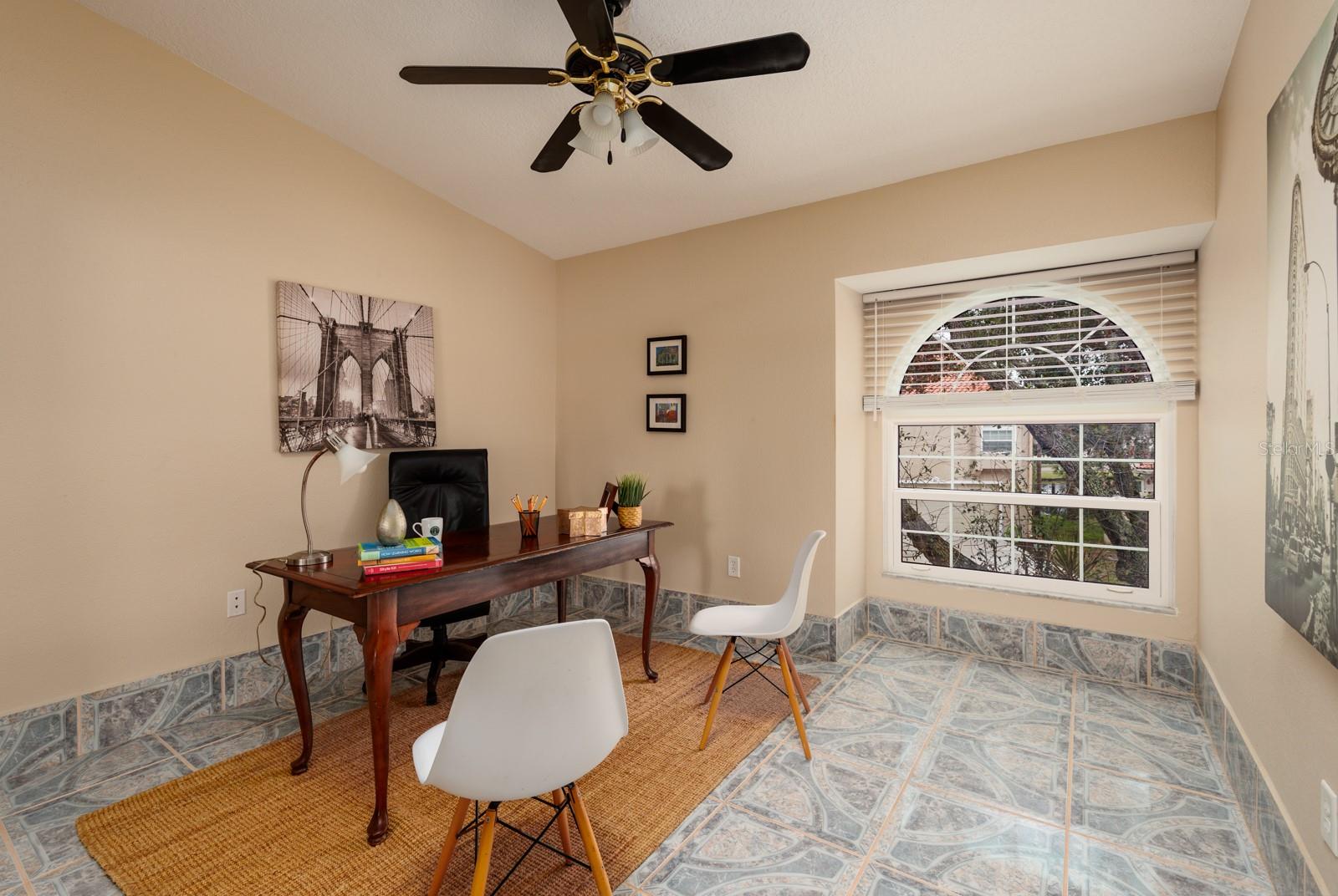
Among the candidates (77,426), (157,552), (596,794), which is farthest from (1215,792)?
(77,426)

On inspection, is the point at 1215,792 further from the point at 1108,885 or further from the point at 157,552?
the point at 157,552

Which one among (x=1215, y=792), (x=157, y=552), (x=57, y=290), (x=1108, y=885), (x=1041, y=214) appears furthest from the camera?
(x=1041, y=214)

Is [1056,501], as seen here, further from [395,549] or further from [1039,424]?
[395,549]

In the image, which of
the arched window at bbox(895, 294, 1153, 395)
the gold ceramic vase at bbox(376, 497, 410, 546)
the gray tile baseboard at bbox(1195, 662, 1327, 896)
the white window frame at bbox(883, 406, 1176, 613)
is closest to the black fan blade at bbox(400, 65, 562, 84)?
the gold ceramic vase at bbox(376, 497, 410, 546)

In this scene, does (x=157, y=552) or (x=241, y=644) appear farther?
(x=241, y=644)

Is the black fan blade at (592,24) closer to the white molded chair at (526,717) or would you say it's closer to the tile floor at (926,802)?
Result: the white molded chair at (526,717)

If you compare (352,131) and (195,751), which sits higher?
(352,131)

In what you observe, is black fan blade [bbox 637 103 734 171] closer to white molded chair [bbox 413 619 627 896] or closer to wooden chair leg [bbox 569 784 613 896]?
white molded chair [bbox 413 619 627 896]

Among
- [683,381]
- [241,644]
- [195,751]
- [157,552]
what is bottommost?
[195,751]

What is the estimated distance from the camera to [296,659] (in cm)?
217

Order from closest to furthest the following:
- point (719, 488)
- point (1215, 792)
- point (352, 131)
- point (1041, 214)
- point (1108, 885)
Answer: point (1108, 885), point (1215, 792), point (1041, 214), point (352, 131), point (719, 488)

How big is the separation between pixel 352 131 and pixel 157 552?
2.18 meters

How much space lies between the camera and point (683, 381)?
381 cm

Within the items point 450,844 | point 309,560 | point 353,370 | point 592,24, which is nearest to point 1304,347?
point 592,24
